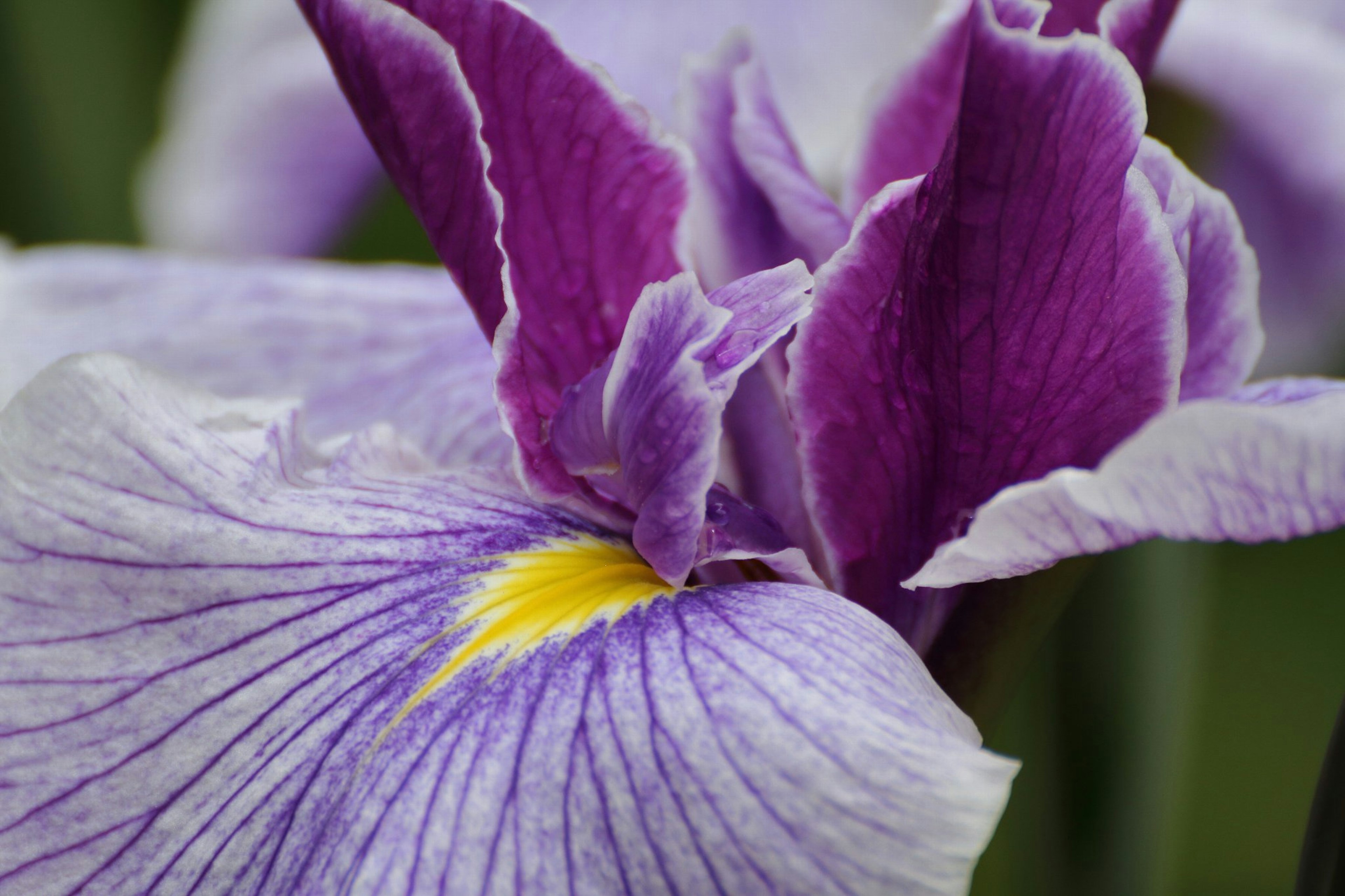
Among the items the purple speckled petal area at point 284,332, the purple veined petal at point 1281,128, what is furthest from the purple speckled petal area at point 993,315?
the purple veined petal at point 1281,128

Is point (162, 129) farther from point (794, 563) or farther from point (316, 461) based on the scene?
point (794, 563)

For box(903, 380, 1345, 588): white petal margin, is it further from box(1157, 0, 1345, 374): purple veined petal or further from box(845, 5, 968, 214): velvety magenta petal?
box(1157, 0, 1345, 374): purple veined petal

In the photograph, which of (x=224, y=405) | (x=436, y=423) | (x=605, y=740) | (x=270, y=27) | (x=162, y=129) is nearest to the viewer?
(x=605, y=740)

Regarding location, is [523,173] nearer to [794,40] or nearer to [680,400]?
[680,400]

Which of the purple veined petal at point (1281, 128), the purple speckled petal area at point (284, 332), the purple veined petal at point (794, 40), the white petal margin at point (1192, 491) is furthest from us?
the purple veined petal at point (794, 40)

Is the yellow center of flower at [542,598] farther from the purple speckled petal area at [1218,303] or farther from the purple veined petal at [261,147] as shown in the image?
the purple veined petal at [261,147]

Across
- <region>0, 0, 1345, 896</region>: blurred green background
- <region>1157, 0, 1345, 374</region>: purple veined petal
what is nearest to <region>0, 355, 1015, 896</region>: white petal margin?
<region>0, 0, 1345, 896</region>: blurred green background

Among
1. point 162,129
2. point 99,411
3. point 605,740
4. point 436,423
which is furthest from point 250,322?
point 162,129
